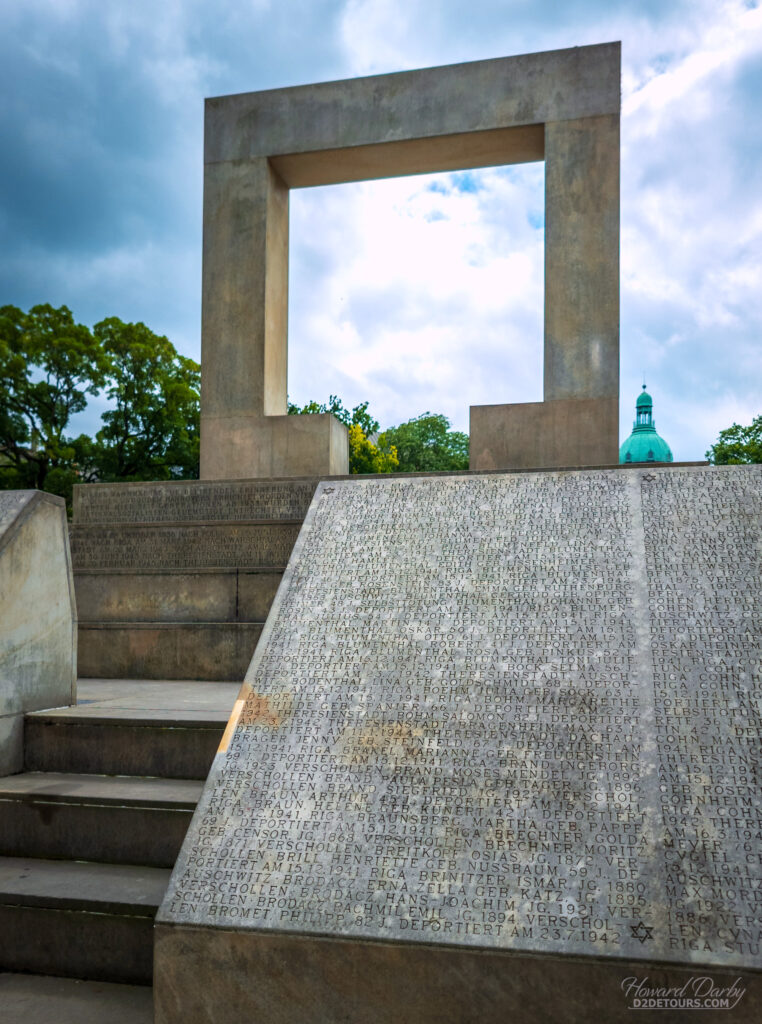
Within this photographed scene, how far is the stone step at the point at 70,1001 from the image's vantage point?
2910 mm

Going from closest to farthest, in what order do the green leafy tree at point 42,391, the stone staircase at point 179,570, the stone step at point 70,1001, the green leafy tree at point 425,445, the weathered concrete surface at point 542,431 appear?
the stone step at point 70,1001 < the stone staircase at point 179,570 < the weathered concrete surface at point 542,431 < the green leafy tree at point 42,391 < the green leafy tree at point 425,445

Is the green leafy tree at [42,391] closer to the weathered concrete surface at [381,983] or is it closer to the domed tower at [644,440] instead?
the weathered concrete surface at [381,983]

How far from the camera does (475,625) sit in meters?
3.76

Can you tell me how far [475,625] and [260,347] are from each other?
5.98m

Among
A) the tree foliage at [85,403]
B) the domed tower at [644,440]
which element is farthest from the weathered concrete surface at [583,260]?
the domed tower at [644,440]

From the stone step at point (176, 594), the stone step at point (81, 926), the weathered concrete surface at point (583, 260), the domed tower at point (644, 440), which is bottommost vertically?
the stone step at point (81, 926)

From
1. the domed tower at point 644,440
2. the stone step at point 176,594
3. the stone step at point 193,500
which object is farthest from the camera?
the domed tower at point 644,440

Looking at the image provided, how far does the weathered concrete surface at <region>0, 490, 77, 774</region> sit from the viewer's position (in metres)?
4.17

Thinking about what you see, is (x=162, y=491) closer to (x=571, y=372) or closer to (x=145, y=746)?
(x=145, y=746)

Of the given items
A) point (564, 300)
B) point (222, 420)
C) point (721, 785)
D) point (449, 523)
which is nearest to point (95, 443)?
point (222, 420)

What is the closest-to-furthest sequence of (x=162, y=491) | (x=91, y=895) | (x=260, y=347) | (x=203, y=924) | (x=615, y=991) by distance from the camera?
(x=615, y=991), (x=203, y=924), (x=91, y=895), (x=162, y=491), (x=260, y=347)

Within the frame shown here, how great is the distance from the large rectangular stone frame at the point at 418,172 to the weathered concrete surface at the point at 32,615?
410 centimetres

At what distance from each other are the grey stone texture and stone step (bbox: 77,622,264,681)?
1.84 metres

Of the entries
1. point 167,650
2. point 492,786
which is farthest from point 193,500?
point 492,786
